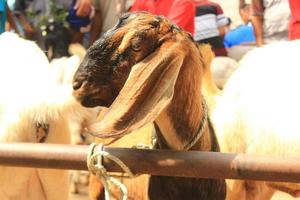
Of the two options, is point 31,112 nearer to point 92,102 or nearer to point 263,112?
point 92,102

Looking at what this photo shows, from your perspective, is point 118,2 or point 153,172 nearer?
point 153,172

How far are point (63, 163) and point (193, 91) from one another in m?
0.43

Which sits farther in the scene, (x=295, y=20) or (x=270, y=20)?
(x=270, y=20)

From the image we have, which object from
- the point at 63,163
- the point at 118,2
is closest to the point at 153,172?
the point at 63,163

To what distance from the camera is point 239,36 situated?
248 inches

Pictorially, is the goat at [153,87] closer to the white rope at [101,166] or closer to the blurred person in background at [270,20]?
the white rope at [101,166]

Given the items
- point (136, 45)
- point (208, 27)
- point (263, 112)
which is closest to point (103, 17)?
point (208, 27)

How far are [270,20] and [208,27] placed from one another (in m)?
0.94

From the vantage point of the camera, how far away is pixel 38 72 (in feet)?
8.98

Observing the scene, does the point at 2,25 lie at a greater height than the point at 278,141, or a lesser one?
greater

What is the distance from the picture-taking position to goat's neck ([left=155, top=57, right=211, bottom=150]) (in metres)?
1.73

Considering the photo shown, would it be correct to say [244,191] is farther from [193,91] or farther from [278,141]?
[193,91]

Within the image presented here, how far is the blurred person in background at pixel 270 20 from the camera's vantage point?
435 cm

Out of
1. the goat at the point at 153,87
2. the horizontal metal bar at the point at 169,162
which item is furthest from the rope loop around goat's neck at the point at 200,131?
the horizontal metal bar at the point at 169,162
